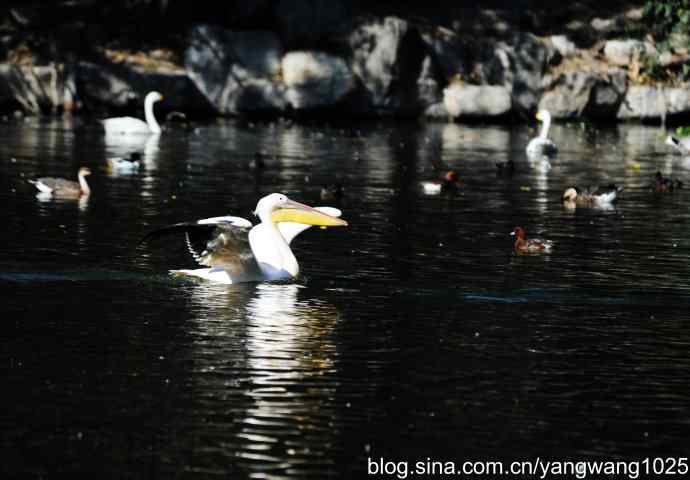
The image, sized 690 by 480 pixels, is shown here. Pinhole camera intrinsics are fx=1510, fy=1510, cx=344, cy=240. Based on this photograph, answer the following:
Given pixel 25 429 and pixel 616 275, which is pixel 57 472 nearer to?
pixel 25 429

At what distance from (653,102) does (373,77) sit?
405 inches

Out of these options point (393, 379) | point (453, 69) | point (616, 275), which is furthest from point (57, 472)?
point (453, 69)

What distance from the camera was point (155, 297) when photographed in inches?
714

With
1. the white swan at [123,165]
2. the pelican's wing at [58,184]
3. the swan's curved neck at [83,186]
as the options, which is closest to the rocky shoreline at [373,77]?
the white swan at [123,165]

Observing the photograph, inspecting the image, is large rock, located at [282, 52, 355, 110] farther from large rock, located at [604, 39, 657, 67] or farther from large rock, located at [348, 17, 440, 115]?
large rock, located at [604, 39, 657, 67]

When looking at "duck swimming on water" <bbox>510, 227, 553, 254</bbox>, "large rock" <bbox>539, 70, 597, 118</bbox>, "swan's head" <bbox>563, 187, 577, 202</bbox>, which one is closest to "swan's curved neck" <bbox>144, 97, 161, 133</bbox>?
"large rock" <bbox>539, 70, 597, 118</bbox>

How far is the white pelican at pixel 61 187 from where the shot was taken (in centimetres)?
2819

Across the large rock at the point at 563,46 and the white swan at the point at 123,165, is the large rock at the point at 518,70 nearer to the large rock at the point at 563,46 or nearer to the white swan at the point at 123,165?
the large rock at the point at 563,46

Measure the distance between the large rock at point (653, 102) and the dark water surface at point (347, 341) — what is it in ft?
85.1

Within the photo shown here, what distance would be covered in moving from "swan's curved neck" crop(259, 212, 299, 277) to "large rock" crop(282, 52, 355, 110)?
108 ft

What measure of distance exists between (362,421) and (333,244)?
10.2 metres

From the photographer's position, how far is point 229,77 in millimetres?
52688

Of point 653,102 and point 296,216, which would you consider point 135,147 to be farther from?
point 653,102

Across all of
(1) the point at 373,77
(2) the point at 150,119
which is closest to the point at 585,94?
(1) the point at 373,77
